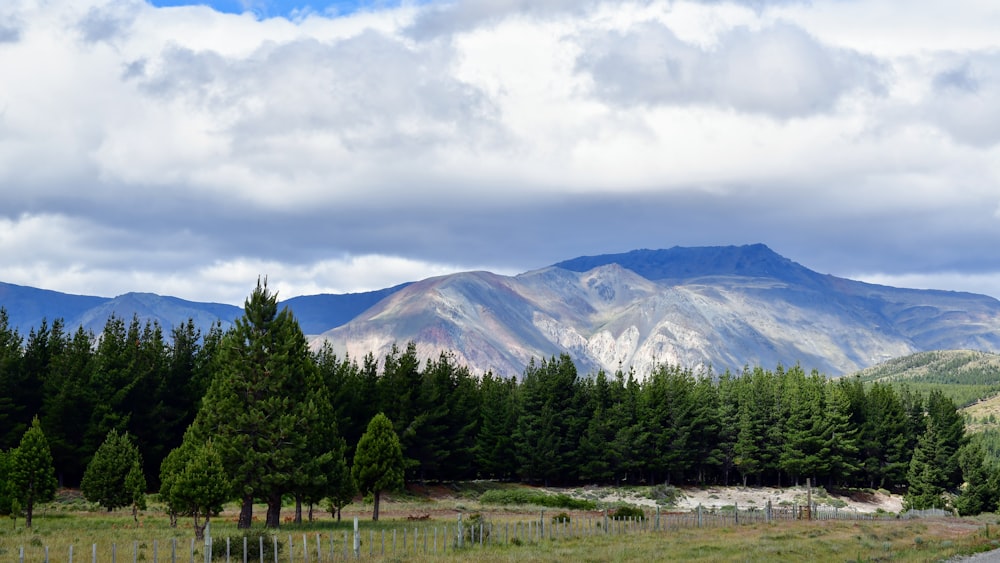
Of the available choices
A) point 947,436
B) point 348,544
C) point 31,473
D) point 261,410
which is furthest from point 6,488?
point 947,436

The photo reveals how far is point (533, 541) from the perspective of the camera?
5738 centimetres

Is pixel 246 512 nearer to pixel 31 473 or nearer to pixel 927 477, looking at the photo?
pixel 31 473

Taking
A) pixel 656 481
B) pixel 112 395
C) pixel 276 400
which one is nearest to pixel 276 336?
pixel 276 400

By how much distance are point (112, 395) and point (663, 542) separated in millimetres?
63606

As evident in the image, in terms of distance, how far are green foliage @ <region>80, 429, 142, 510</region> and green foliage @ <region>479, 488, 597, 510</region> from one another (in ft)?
140

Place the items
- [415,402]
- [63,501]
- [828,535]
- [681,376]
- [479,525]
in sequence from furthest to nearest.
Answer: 1. [681,376]
2. [415,402]
3. [63,501]
4. [828,535]
5. [479,525]

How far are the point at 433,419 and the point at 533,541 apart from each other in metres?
61.5

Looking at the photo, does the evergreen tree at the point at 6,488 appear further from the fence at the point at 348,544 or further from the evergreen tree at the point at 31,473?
the fence at the point at 348,544

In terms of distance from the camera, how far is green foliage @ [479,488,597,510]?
330ft

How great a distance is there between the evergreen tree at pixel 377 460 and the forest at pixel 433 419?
5.34 feet

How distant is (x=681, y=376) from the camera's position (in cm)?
14962

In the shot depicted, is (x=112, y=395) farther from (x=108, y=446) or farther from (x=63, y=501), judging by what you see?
(x=108, y=446)

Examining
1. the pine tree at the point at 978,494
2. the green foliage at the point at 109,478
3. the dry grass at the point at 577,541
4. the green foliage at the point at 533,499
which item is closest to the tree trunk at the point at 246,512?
the dry grass at the point at 577,541

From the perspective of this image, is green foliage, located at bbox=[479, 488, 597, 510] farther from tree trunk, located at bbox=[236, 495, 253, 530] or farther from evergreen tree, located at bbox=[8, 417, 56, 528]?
evergreen tree, located at bbox=[8, 417, 56, 528]
